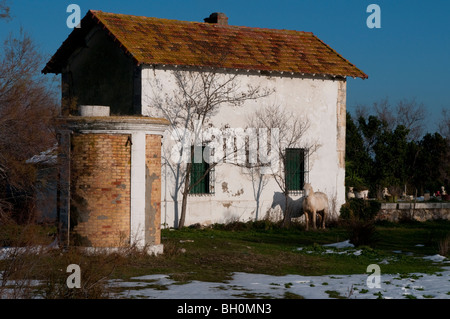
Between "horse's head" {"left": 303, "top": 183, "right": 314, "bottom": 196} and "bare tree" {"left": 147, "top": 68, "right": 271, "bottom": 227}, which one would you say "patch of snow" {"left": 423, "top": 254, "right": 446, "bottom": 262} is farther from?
"bare tree" {"left": 147, "top": 68, "right": 271, "bottom": 227}

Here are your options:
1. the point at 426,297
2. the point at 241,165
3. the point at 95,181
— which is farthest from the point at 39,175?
the point at 426,297

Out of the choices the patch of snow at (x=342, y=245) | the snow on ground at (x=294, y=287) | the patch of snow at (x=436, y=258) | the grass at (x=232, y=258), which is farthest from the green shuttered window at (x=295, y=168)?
the snow on ground at (x=294, y=287)

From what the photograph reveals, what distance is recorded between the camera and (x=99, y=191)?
45.5 feet

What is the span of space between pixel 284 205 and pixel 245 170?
1.95 meters

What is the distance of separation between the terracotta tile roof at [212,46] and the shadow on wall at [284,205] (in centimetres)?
425

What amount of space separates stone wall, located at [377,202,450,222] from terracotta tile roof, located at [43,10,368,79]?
5.09m

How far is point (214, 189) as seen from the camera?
69.7 feet

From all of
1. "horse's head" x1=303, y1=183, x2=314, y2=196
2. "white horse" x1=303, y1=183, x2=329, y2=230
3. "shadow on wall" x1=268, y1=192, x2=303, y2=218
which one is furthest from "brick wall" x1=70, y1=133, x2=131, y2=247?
"shadow on wall" x1=268, y1=192, x2=303, y2=218

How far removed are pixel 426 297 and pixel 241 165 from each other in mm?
11954

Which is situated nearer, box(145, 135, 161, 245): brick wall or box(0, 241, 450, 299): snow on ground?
box(0, 241, 450, 299): snow on ground

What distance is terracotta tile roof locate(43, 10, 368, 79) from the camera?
67.4 ft

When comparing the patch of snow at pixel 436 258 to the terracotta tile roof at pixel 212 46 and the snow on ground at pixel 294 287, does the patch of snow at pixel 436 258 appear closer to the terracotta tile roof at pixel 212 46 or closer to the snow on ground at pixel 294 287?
the snow on ground at pixel 294 287

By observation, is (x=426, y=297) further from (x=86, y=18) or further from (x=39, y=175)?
(x=86, y=18)

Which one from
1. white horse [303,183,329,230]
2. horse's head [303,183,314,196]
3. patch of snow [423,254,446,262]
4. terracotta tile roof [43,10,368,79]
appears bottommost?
patch of snow [423,254,446,262]
